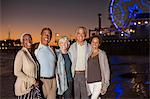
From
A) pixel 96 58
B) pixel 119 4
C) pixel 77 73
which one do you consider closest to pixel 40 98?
pixel 77 73

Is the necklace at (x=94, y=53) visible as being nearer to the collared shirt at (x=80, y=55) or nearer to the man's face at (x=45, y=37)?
the collared shirt at (x=80, y=55)

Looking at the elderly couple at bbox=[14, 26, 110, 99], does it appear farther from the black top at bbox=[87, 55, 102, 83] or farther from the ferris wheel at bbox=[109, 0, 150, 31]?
the ferris wheel at bbox=[109, 0, 150, 31]

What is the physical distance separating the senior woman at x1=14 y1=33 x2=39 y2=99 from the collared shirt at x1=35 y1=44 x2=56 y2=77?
0.20 meters

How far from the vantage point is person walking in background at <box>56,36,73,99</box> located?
4.12 metres

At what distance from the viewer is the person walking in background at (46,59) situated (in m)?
3.97

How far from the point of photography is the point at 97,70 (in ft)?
14.5

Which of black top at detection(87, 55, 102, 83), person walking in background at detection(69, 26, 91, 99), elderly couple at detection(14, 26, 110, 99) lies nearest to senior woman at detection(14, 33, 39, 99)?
elderly couple at detection(14, 26, 110, 99)

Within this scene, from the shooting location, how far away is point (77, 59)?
171 inches

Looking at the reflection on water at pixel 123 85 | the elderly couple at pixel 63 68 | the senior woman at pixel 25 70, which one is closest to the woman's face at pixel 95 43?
the elderly couple at pixel 63 68

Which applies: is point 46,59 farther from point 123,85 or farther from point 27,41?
point 123,85

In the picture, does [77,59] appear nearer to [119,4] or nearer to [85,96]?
[85,96]

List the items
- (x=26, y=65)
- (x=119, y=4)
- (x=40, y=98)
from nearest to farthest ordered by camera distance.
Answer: (x=26, y=65) → (x=40, y=98) → (x=119, y=4)

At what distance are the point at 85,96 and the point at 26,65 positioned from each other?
1.25 metres

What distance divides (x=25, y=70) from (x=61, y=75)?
652 millimetres
